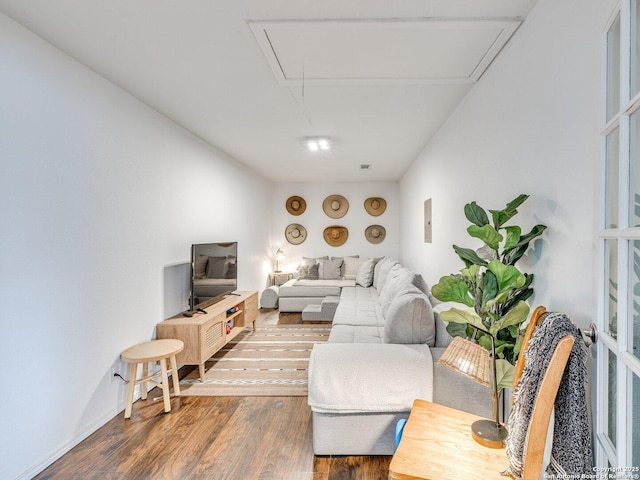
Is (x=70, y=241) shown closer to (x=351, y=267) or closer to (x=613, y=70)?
(x=613, y=70)

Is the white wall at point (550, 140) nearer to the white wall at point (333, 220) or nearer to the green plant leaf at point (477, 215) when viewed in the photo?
the green plant leaf at point (477, 215)

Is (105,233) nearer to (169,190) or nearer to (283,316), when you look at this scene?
(169,190)

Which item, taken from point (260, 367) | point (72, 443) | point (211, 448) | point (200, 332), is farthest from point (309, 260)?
point (72, 443)

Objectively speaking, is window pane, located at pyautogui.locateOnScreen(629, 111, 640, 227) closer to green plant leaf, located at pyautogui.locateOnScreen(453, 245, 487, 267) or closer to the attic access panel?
green plant leaf, located at pyautogui.locateOnScreen(453, 245, 487, 267)

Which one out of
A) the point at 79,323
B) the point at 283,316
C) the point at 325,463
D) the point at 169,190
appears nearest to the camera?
the point at 325,463

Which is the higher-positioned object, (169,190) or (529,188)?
(169,190)

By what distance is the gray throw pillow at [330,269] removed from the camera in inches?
251

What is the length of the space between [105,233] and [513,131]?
8.75 ft

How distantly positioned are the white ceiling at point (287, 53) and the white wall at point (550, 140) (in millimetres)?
205

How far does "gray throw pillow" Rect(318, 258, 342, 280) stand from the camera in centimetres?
637

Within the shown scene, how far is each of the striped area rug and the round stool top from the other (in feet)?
1.55

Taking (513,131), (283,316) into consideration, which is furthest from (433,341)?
(283,316)

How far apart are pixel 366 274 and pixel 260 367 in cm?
314

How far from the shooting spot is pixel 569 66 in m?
1.28
